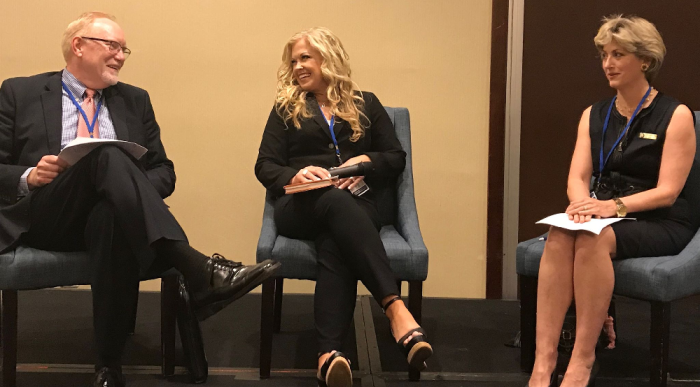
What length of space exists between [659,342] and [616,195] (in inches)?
22.1

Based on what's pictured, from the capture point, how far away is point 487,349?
2.76 m

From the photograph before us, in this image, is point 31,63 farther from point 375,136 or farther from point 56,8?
point 375,136

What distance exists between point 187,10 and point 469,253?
202 centimetres

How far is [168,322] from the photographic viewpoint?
93.9 inches

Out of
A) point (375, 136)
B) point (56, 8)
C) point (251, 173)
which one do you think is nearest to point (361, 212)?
point (375, 136)

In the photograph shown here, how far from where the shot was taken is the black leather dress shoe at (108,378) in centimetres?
216

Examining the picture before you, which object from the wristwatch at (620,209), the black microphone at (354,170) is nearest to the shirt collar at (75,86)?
the black microphone at (354,170)

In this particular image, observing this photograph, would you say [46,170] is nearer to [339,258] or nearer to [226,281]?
[226,281]

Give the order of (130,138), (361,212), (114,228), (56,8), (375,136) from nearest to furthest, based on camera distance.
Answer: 1. (114,228)
2. (361,212)
3. (130,138)
4. (375,136)
5. (56,8)

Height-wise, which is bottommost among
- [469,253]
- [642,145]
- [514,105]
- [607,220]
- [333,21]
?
[469,253]

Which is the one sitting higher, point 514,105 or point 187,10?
point 187,10

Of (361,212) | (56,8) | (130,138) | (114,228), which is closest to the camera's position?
(114,228)

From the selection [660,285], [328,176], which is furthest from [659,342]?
[328,176]

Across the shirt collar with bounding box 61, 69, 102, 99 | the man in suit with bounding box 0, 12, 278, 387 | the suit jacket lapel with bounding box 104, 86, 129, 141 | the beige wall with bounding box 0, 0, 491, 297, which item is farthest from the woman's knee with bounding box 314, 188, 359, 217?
the beige wall with bounding box 0, 0, 491, 297
